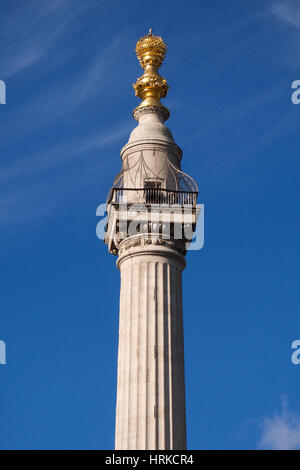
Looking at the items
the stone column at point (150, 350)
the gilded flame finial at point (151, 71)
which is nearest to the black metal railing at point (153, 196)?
the stone column at point (150, 350)

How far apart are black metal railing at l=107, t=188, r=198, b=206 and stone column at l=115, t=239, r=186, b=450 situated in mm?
2499

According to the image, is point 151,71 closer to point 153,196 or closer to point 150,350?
point 153,196

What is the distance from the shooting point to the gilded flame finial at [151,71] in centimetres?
4981

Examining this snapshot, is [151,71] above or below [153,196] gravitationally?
above

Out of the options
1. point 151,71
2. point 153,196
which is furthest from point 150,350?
point 151,71

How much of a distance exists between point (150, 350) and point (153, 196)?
28.8ft

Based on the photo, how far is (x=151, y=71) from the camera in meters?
50.6

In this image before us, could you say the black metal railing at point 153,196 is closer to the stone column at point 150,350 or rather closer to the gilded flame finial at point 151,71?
the stone column at point 150,350

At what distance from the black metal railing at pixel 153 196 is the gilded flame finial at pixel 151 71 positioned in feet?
21.0

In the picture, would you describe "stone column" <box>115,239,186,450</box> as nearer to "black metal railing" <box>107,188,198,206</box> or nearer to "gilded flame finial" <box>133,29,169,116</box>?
"black metal railing" <box>107,188,198,206</box>

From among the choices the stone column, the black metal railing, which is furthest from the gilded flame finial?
the stone column

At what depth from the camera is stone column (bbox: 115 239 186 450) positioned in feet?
129
